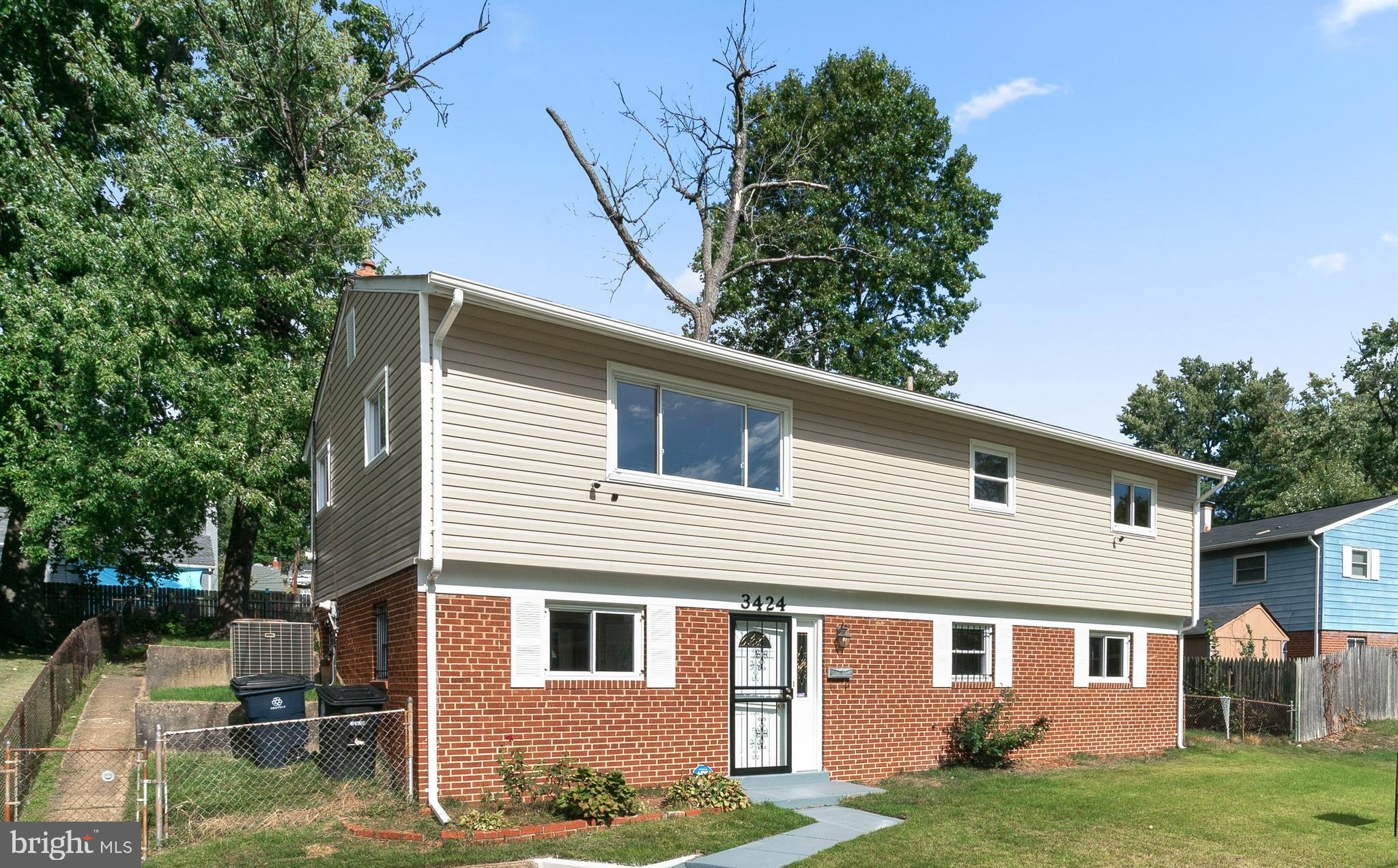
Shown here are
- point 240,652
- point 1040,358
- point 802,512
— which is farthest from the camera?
point 1040,358

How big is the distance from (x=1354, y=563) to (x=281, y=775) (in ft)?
94.5

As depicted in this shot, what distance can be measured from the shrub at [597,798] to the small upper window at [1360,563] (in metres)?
25.9

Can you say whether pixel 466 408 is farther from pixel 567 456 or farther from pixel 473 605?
pixel 473 605

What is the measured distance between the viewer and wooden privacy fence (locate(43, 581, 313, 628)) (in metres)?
26.2

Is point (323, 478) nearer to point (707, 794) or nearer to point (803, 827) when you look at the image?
point (707, 794)

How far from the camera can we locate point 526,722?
11.0 metres

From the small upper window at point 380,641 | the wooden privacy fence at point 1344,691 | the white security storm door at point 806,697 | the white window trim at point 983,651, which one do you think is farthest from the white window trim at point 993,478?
the wooden privacy fence at point 1344,691

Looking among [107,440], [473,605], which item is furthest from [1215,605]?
[107,440]

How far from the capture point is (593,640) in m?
11.6

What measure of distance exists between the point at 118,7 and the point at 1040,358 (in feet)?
75.7

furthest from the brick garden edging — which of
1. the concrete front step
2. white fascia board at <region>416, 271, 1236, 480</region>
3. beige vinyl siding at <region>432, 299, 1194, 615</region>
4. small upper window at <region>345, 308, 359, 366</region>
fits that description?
small upper window at <region>345, 308, 359, 366</region>

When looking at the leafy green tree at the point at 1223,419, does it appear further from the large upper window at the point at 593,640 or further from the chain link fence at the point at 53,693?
the chain link fence at the point at 53,693

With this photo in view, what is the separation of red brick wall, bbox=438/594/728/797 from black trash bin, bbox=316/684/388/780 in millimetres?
1343

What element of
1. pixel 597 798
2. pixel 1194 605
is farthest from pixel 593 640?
pixel 1194 605
